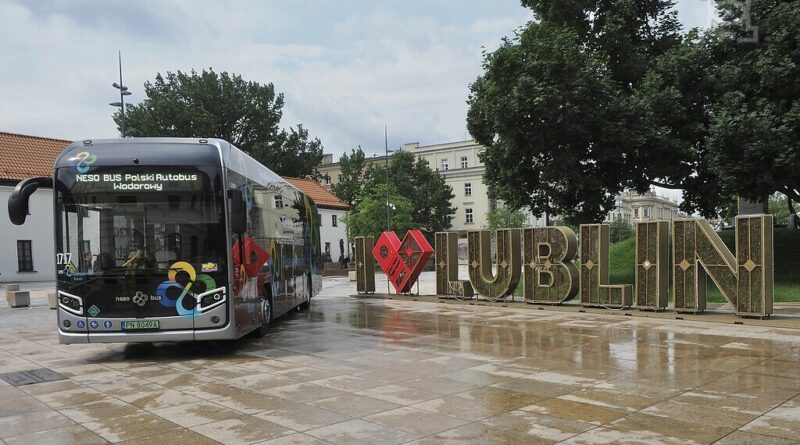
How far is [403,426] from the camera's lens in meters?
6.02

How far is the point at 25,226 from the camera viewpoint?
3669 centimetres

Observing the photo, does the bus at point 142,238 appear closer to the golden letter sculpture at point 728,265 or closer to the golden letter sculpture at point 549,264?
the golden letter sculpture at point 549,264

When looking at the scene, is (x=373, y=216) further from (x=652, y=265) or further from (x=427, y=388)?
(x=427, y=388)

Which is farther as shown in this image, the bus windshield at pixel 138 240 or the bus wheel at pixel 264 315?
the bus wheel at pixel 264 315

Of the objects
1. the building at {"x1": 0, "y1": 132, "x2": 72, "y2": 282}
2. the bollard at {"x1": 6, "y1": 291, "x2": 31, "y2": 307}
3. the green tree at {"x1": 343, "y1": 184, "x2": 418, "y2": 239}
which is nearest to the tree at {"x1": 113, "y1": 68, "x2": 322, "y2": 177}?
the green tree at {"x1": 343, "y1": 184, "x2": 418, "y2": 239}

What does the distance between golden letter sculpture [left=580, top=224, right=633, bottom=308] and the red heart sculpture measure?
18.7ft

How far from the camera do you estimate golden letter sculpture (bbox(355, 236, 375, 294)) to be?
22.5 m

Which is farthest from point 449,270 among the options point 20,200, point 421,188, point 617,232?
point 617,232

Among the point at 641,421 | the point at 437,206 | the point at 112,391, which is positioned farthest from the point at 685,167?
the point at 437,206

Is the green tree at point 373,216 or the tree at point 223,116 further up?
the tree at point 223,116

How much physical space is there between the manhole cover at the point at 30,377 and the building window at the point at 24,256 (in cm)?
3136

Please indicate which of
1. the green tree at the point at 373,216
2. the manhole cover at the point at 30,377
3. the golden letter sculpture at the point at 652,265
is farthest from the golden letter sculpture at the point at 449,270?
the green tree at the point at 373,216

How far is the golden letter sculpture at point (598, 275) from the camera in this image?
1566 centimetres

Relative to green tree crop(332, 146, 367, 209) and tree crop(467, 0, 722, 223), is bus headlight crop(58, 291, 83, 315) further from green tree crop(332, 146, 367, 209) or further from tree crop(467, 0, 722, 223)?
green tree crop(332, 146, 367, 209)
